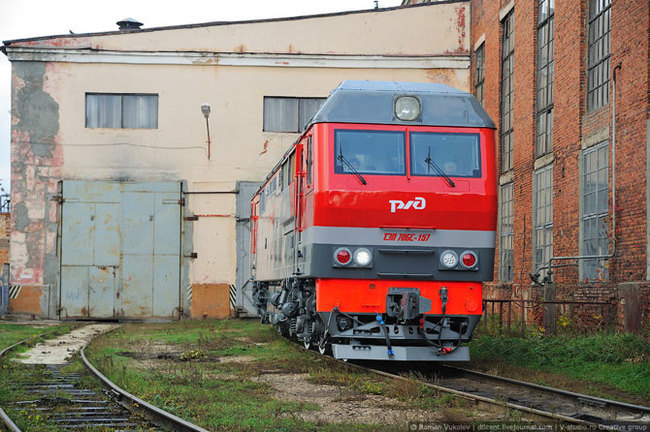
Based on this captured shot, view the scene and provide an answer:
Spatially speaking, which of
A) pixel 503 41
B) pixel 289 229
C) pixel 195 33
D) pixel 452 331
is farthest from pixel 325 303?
pixel 195 33

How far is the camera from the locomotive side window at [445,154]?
1190 cm

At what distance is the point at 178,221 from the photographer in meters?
28.0

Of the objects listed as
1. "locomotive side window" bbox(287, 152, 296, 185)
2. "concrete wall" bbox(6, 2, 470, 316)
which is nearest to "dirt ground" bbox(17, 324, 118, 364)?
"locomotive side window" bbox(287, 152, 296, 185)

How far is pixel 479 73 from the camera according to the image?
26.4m

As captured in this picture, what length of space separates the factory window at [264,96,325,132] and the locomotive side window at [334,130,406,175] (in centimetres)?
1668

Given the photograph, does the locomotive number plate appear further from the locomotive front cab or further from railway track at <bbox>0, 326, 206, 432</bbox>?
railway track at <bbox>0, 326, 206, 432</bbox>

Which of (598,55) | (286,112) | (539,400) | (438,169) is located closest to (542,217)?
(598,55)

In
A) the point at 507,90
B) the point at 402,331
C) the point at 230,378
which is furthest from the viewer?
the point at 507,90

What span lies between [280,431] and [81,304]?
21139 millimetres

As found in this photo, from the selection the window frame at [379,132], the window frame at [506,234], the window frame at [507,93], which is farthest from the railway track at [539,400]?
the window frame at [507,93]

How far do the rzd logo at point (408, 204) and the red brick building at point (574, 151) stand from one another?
173 inches

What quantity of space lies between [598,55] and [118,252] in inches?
658

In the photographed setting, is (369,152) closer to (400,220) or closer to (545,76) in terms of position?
(400,220)

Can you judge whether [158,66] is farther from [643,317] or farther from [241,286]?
[643,317]
